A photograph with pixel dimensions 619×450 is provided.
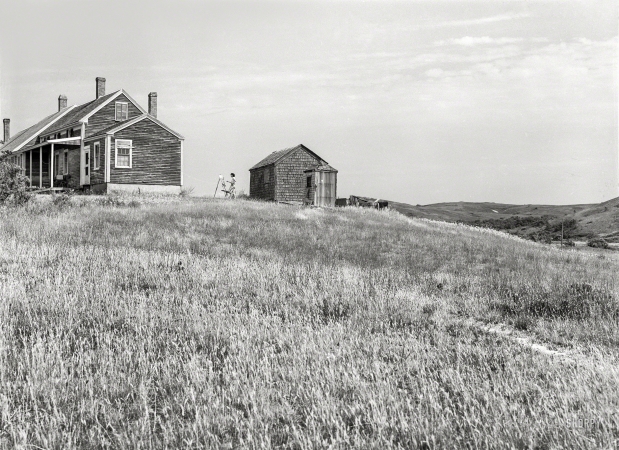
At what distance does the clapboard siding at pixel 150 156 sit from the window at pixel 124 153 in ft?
0.67

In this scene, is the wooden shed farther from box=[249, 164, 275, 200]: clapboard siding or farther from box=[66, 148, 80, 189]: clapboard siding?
box=[66, 148, 80, 189]: clapboard siding

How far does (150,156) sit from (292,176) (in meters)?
13.8

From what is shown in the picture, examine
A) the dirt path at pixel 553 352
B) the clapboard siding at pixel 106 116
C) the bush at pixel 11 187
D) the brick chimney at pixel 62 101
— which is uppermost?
the brick chimney at pixel 62 101

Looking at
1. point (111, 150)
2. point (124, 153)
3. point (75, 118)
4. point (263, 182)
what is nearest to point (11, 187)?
point (111, 150)

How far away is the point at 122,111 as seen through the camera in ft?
137

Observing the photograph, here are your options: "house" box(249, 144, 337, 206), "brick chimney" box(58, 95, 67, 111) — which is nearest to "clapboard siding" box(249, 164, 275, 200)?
"house" box(249, 144, 337, 206)

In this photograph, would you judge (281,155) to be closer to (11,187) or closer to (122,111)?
(122,111)

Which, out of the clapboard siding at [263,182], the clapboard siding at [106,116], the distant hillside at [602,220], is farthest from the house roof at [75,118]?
the distant hillside at [602,220]

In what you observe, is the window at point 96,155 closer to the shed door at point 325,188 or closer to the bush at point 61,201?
the bush at point 61,201

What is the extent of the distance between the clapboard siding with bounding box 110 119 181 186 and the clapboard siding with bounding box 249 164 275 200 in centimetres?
1141

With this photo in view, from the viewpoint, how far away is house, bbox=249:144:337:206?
48625mm

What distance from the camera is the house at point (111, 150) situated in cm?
3797

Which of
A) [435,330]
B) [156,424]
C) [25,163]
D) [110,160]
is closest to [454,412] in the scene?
[156,424]

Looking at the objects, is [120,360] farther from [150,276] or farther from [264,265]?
[264,265]
